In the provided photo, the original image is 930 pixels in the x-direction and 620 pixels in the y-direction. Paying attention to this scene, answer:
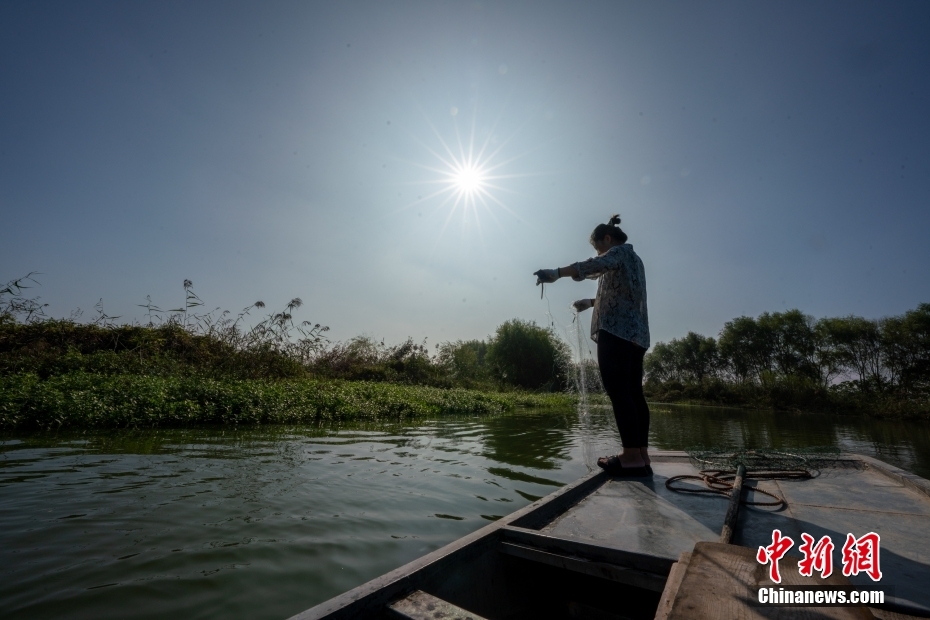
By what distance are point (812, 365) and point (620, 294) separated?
157 ft

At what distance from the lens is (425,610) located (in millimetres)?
1187

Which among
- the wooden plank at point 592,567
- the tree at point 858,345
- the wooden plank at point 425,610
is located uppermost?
the tree at point 858,345

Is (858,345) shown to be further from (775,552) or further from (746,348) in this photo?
(775,552)

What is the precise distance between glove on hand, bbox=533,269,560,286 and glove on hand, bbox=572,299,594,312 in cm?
68

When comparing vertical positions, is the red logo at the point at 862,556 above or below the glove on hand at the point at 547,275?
below

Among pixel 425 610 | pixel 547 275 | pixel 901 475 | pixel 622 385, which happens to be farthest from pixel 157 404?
pixel 901 475

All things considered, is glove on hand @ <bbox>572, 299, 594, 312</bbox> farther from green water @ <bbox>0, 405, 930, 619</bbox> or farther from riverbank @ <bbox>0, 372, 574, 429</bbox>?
riverbank @ <bbox>0, 372, 574, 429</bbox>

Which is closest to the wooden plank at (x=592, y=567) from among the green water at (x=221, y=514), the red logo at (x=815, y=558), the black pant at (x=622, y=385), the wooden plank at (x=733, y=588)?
the wooden plank at (x=733, y=588)

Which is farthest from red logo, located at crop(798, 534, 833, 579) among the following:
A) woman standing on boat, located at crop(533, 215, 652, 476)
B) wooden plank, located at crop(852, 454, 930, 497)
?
woman standing on boat, located at crop(533, 215, 652, 476)

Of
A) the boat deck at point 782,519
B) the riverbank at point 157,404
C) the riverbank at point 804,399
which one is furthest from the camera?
the riverbank at point 804,399

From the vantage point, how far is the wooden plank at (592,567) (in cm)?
154

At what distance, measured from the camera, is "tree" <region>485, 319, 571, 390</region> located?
37.9 m

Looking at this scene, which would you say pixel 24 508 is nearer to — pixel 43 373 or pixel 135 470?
pixel 135 470

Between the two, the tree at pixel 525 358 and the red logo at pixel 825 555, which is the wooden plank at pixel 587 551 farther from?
the tree at pixel 525 358
